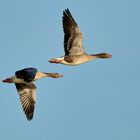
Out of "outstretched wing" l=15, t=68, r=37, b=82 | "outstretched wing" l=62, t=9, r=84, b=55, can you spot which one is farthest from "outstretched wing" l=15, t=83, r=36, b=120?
"outstretched wing" l=62, t=9, r=84, b=55

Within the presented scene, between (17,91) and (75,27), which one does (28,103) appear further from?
(75,27)

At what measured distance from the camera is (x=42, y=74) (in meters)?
47.2

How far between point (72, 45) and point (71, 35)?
507mm

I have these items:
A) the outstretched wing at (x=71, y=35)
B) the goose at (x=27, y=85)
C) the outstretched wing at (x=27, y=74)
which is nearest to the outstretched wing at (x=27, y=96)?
the goose at (x=27, y=85)

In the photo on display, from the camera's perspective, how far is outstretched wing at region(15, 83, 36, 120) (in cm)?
4750

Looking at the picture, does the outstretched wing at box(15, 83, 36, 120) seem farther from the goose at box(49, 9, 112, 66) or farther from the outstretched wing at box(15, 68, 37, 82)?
the goose at box(49, 9, 112, 66)

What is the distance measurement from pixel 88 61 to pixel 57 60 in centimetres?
136

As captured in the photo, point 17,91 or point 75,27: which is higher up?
point 75,27

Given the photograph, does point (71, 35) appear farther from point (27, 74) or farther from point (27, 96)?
point (27, 96)

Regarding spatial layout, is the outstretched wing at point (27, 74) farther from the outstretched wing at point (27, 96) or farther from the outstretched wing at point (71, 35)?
the outstretched wing at point (71, 35)

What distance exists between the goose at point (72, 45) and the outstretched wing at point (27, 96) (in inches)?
71.9

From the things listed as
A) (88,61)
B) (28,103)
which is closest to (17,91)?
(28,103)

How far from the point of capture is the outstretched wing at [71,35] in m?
46.2

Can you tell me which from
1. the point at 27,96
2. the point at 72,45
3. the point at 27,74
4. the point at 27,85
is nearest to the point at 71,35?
the point at 72,45
